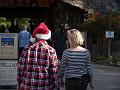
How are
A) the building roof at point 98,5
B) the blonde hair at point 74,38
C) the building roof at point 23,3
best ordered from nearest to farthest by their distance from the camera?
the blonde hair at point 74,38 < the building roof at point 23,3 < the building roof at point 98,5

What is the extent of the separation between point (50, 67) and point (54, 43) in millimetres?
13912

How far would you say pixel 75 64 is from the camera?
7.77 meters

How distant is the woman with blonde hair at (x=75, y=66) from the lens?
7.74 meters

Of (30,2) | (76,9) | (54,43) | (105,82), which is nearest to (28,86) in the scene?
(105,82)

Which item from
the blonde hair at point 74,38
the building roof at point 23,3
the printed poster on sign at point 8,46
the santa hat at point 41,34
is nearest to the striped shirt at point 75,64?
the blonde hair at point 74,38

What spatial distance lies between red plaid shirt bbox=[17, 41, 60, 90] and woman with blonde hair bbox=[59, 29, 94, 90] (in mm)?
678

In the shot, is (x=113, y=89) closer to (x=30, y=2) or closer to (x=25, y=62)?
(x=25, y=62)

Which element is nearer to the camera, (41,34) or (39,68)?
(39,68)

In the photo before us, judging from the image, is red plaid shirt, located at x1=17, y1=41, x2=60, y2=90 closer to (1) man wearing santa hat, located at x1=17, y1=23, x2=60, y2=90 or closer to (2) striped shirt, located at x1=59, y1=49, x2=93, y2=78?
(1) man wearing santa hat, located at x1=17, y1=23, x2=60, y2=90

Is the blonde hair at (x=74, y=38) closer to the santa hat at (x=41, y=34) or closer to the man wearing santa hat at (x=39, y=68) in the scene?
the santa hat at (x=41, y=34)

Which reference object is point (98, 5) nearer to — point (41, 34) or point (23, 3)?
point (23, 3)

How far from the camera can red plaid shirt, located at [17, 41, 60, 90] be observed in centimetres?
701

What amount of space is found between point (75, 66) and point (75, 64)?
0.03 m

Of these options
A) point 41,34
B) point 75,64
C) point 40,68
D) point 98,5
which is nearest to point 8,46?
point 75,64
